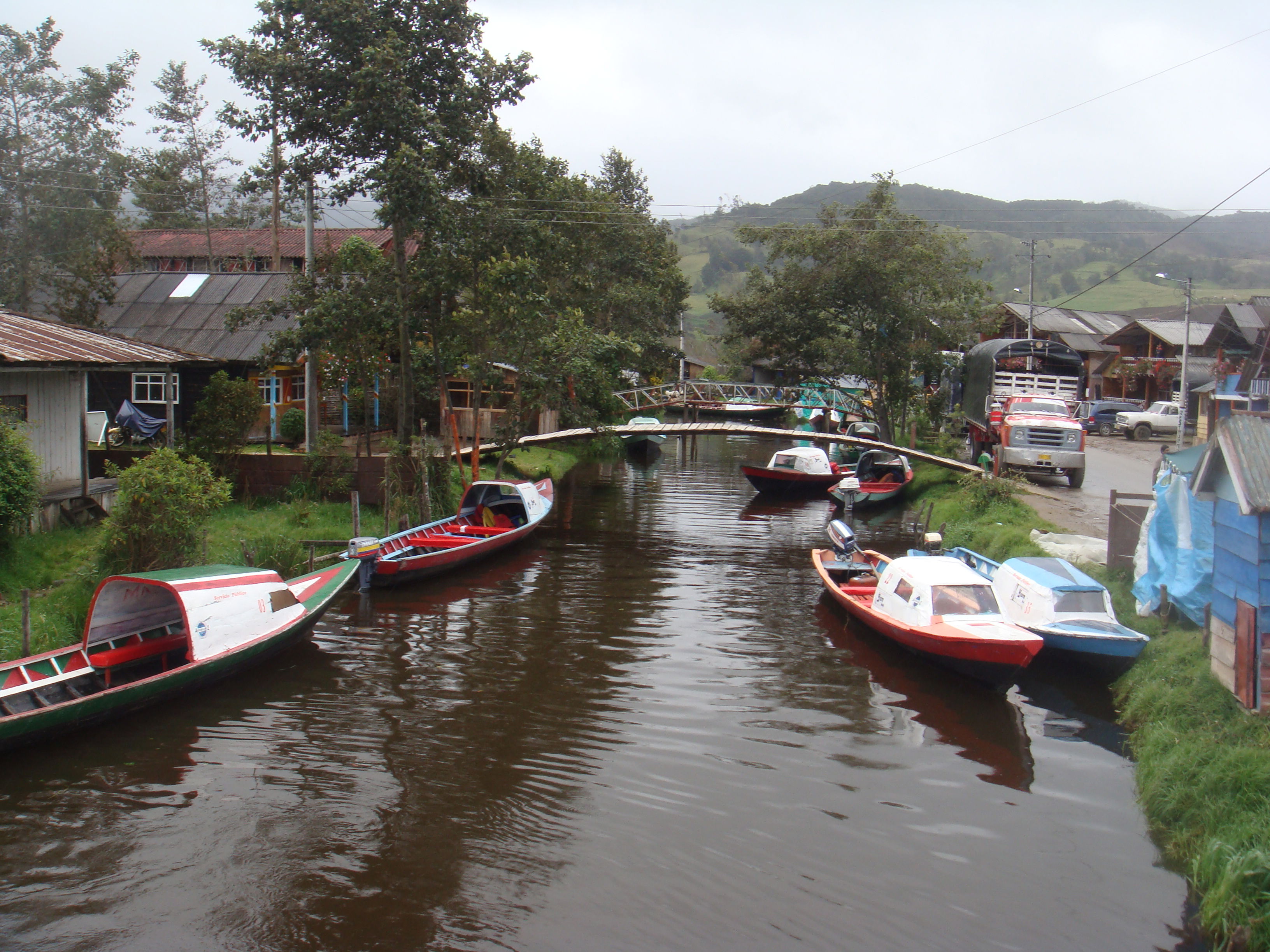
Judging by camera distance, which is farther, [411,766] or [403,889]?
[411,766]

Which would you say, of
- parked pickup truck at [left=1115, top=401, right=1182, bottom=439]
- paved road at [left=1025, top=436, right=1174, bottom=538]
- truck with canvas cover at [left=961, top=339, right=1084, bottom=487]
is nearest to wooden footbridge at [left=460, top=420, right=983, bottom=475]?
truck with canvas cover at [left=961, top=339, right=1084, bottom=487]

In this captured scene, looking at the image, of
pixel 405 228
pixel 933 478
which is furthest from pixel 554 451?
pixel 405 228

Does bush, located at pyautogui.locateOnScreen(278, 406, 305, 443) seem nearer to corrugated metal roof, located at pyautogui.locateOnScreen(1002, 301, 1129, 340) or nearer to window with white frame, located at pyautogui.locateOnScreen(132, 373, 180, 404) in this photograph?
window with white frame, located at pyautogui.locateOnScreen(132, 373, 180, 404)

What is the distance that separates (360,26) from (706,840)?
19472 millimetres

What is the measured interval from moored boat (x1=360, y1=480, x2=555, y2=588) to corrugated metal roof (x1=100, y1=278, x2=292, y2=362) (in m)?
8.86

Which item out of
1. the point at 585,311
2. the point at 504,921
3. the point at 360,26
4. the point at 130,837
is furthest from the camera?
the point at 585,311

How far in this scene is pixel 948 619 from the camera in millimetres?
13641

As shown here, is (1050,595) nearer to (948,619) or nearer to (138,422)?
(948,619)

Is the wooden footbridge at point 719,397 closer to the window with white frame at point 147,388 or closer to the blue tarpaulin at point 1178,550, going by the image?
the window with white frame at point 147,388

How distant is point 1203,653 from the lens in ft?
38.1

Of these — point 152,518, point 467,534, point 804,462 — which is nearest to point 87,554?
point 152,518

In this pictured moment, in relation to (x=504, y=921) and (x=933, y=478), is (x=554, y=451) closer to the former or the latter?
(x=933, y=478)

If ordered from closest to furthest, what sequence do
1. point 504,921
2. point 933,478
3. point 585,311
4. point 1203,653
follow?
point 504,921, point 1203,653, point 933,478, point 585,311

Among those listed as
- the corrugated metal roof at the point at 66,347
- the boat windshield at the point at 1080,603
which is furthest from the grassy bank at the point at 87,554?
the boat windshield at the point at 1080,603
